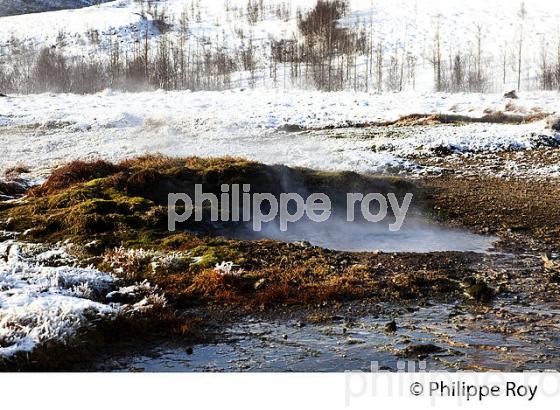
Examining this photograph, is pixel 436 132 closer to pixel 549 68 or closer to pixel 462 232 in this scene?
pixel 462 232

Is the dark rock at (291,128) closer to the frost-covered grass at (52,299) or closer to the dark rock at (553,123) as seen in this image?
the dark rock at (553,123)

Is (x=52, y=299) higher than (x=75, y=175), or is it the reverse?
(x=75, y=175)

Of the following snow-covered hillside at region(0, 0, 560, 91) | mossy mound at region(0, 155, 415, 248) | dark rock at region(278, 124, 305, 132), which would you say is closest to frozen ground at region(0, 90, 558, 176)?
dark rock at region(278, 124, 305, 132)

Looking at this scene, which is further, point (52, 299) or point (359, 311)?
point (359, 311)

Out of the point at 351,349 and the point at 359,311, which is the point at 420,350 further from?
the point at 359,311

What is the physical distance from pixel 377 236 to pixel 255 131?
17.1 m

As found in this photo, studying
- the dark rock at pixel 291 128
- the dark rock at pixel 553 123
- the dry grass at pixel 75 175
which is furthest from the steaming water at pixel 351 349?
the dark rock at pixel 291 128

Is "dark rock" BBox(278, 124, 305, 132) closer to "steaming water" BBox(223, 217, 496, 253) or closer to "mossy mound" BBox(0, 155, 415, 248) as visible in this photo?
"mossy mound" BBox(0, 155, 415, 248)

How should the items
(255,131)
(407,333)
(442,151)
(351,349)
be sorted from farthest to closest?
(255,131), (442,151), (407,333), (351,349)

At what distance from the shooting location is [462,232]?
1427cm

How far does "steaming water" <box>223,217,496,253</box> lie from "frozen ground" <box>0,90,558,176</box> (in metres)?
6.89

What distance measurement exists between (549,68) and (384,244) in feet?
195

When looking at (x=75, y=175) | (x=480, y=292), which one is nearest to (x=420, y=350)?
(x=480, y=292)

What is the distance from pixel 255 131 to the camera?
98.9ft
